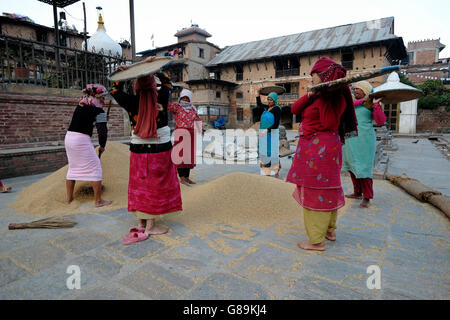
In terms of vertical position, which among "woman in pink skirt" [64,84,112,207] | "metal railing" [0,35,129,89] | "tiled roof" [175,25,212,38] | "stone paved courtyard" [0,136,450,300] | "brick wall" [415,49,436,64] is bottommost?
"stone paved courtyard" [0,136,450,300]

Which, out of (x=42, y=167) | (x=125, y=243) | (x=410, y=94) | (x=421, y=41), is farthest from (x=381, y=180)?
(x=421, y=41)

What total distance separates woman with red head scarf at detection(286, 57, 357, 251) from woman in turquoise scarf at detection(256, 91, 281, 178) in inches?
89.9

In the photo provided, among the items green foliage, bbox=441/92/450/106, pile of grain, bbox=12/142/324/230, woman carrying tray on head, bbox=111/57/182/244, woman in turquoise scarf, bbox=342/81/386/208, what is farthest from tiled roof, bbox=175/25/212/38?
woman carrying tray on head, bbox=111/57/182/244

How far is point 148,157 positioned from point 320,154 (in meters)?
1.51

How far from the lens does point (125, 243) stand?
232 cm

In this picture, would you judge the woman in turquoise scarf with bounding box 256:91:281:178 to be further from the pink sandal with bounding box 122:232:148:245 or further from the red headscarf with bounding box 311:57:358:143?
the pink sandal with bounding box 122:232:148:245

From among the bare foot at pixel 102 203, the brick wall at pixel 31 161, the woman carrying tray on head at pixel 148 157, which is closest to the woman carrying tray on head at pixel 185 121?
the bare foot at pixel 102 203

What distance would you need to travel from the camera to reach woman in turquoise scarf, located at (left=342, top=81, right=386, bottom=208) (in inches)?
131

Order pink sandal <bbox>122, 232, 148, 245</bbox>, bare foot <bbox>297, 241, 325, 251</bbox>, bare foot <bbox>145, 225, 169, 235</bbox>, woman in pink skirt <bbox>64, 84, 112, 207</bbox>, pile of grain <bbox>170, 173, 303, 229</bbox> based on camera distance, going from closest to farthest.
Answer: bare foot <bbox>297, 241, 325, 251</bbox>
pink sandal <bbox>122, 232, 148, 245</bbox>
bare foot <bbox>145, 225, 169, 235</bbox>
pile of grain <bbox>170, 173, 303, 229</bbox>
woman in pink skirt <bbox>64, 84, 112, 207</bbox>

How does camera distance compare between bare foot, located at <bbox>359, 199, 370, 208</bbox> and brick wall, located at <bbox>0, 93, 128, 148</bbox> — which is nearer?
bare foot, located at <bbox>359, 199, 370, 208</bbox>

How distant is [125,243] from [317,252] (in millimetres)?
1616

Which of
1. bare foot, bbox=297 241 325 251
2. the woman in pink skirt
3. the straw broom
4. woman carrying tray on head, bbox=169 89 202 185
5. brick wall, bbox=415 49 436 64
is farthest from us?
brick wall, bbox=415 49 436 64

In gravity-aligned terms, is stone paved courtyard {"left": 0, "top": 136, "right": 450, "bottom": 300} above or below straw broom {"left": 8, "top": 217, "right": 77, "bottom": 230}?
below
